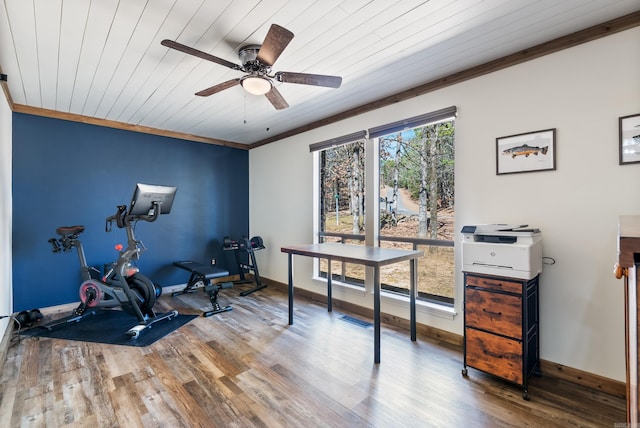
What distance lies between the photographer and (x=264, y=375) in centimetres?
239

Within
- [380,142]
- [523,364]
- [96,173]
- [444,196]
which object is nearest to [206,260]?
[96,173]

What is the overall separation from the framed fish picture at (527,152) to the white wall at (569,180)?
0.05 metres

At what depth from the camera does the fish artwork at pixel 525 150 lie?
2434 mm

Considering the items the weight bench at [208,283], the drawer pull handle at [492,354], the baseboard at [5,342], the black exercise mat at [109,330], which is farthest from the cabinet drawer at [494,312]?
the baseboard at [5,342]

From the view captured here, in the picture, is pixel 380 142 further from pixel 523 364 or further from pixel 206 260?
pixel 206 260

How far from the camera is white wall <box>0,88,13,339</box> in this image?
292 cm

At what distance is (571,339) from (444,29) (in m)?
2.54

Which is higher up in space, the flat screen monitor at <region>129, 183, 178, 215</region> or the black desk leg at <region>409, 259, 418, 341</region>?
the flat screen monitor at <region>129, 183, 178, 215</region>

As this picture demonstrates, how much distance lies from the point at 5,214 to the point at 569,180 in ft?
17.7

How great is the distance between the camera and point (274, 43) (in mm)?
1939

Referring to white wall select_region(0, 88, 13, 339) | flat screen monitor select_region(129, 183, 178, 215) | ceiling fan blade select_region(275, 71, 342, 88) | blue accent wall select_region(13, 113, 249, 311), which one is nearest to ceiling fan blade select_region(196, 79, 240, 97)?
ceiling fan blade select_region(275, 71, 342, 88)

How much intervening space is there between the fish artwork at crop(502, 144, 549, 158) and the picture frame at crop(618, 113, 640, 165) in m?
0.43

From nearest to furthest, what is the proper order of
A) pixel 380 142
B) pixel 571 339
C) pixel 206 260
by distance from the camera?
pixel 571 339 < pixel 380 142 < pixel 206 260

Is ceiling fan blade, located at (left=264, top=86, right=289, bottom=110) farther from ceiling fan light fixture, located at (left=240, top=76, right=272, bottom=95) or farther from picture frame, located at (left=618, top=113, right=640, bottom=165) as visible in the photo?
picture frame, located at (left=618, top=113, right=640, bottom=165)
